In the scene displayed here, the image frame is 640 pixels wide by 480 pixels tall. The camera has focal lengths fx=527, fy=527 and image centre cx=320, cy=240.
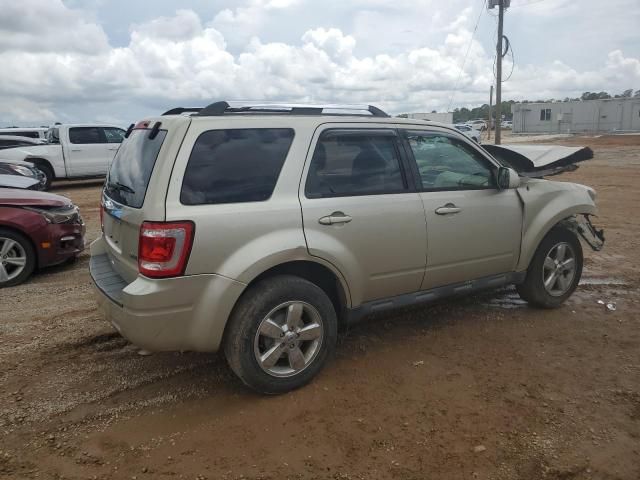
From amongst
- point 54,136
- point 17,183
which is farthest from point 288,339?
point 54,136

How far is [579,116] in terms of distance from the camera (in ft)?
165

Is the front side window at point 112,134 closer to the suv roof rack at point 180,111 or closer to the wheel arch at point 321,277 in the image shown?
the suv roof rack at point 180,111

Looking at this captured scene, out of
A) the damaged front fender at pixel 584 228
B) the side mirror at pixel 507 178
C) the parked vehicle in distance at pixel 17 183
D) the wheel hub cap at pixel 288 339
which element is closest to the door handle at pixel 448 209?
the side mirror at pixel 507 178

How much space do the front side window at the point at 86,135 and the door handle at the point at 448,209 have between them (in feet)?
45.8

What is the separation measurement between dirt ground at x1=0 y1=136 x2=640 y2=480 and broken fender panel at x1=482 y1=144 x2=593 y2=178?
4.39 ft

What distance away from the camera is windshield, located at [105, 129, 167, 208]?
3.26 meters

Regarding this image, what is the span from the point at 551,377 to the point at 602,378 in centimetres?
36

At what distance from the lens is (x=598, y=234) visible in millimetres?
5395

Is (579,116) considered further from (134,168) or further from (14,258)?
(134,168)

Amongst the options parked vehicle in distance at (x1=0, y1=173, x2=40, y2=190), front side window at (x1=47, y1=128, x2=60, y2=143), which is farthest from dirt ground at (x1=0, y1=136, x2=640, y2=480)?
front side window at (x1=47, y1=128, x2=60, y2=143)

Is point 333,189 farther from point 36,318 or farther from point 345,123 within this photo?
point 36,318

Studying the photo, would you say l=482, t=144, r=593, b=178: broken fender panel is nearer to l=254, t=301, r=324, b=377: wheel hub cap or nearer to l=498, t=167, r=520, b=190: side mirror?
l=498, t=167, r=520, b=190: side mirror

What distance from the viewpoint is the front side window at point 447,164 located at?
411 cm

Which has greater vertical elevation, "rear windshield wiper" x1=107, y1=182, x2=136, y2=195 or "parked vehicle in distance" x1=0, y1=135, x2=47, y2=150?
"parked vehicle in distance" x1=0, y1=135, x2=47, y2=150
